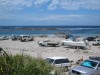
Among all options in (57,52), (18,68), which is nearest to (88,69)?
(18,68)

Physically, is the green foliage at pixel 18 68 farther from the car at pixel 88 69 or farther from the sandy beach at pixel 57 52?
the sandy beach at pixel 57 52

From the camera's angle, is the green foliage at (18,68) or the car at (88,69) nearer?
the green foliage at (18,68)

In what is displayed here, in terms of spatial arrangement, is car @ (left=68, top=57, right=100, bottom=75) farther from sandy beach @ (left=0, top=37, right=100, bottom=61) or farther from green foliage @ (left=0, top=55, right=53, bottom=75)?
sandy beach @ (left=0, top=37, right=100, bottom=61)

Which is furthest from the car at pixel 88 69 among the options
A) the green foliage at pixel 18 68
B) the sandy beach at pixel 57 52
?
the sandy beach at pixel 57 52

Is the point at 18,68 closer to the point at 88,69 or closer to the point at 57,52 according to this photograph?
the point at 88,69

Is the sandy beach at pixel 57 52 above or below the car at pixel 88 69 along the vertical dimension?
below

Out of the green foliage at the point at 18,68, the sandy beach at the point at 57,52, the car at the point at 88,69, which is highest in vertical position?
the green foliage at the point at 18,68

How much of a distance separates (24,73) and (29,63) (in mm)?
797

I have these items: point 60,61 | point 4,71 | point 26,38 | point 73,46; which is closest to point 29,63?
point 4,71

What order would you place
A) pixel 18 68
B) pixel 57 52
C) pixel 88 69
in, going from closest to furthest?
pixel 18 68, pixel 88 69, pixel 57 52

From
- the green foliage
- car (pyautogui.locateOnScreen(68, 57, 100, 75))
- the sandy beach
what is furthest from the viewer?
the sandy beach

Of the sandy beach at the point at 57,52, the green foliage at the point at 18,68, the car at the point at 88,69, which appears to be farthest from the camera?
the sandy beach at the point at 57,52

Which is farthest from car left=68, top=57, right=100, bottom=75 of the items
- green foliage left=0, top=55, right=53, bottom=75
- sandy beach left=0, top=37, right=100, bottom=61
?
sandy beach left=0, top=37, right=100, bottom=61

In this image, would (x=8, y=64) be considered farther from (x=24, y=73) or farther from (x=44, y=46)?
(x=44, y=46)
